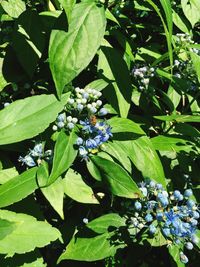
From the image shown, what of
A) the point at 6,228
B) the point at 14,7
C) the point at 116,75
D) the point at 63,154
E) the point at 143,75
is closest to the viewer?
the point at 6,228

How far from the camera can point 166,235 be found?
6.36 ft

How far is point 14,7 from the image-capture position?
235cm

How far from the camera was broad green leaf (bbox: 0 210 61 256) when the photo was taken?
1.72m

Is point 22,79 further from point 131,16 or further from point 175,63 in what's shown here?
point 131,16

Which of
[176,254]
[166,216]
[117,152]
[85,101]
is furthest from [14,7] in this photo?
[176,254]

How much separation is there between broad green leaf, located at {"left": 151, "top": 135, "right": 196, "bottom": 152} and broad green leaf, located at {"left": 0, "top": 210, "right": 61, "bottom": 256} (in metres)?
0.72

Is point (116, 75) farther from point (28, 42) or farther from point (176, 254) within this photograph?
point (176, 254)

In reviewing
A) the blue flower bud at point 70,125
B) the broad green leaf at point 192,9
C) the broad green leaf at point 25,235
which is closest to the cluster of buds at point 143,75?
the broad green leaf at point 192,9

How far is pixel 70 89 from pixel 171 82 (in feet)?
2.35

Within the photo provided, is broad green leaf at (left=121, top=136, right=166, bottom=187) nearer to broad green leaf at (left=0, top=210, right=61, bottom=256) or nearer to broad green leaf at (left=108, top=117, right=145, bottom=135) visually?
broad green leaf at (left=108, top=117, right=145, bottom=135)

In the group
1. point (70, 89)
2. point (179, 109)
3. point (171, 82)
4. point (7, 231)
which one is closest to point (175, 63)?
point (171, 82)

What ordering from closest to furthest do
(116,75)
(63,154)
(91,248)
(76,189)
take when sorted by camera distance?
(63,154), (76,189), (91,248), (116,75)

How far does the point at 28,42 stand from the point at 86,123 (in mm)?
616

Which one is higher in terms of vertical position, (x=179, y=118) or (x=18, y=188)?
(x=18, y=188)
